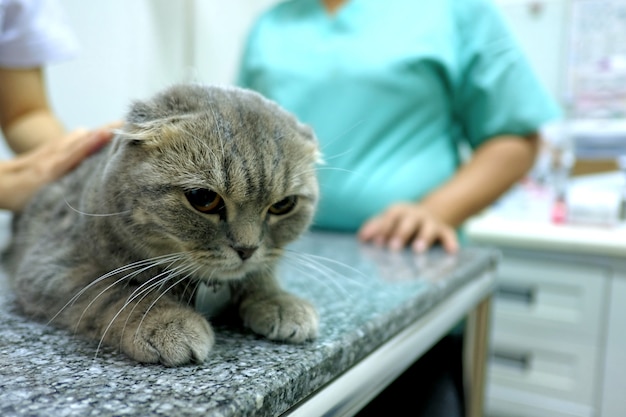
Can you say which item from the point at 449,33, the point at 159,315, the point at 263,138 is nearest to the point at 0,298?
the point at 159,315

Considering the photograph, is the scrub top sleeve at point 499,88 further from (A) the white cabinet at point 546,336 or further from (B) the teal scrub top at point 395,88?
(A) the white cabinet at point 546,336

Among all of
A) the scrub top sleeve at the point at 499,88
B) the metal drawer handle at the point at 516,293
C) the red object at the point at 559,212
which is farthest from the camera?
the red object at the point at 559,212

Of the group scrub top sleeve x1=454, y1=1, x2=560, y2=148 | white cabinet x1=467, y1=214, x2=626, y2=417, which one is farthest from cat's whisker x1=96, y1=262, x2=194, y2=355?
white cabinet x1=467, y1=214, x2=626, y2=417

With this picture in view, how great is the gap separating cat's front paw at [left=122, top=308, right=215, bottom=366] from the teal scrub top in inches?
27.8

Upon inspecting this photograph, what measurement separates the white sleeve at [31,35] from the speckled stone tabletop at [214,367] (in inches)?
18.2

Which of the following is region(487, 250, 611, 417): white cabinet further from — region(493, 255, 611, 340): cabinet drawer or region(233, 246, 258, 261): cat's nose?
region(233, 246, 258, 261): cat's nose

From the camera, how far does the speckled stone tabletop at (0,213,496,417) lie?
35 centimetres

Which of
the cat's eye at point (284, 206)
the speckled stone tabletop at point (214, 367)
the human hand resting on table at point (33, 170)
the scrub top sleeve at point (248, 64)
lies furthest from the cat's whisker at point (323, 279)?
the scrub top sleeve at point (248, 64)

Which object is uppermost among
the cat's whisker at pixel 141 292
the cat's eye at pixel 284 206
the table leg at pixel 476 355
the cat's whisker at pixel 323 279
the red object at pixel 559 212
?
the cat's eye at pixel 284 206

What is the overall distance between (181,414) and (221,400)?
0.11 ft

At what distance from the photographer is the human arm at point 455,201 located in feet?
3.53

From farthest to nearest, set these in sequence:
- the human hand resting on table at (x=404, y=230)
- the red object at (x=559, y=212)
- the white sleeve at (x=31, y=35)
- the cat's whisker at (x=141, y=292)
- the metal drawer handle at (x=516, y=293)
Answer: the red object at (x=559, y=212)
the metal drawer handle at (x=516, y=293)
the human hand resting on table at (x=404, y=230)
the white sleeve at (x=31, y=35)
the cat's whisker at (x=141, y=292)

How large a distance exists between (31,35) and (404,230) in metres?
0.79

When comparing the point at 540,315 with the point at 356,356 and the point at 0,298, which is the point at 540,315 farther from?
the point at 0,298
